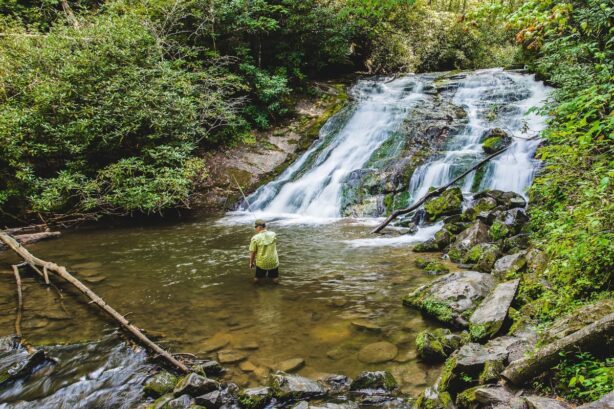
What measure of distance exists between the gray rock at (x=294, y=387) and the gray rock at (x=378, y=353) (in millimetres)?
900

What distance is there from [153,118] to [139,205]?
3.00 m

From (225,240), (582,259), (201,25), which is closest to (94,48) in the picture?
(201,25)

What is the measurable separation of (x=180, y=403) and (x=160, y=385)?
535mm

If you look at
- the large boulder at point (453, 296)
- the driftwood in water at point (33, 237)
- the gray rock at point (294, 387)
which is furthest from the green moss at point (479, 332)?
the driftwood in water at point (33, 237)

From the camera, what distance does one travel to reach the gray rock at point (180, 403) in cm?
401

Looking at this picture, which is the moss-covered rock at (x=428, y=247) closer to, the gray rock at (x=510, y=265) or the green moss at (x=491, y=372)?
the gray rock at (x=510, y=265)

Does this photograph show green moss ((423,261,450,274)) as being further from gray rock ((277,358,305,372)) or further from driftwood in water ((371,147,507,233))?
gray rock ((277,358,305,372))

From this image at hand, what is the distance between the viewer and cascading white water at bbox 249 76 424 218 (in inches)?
569

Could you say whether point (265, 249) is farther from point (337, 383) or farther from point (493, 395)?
point (493, 395)

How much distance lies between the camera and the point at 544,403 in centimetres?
278

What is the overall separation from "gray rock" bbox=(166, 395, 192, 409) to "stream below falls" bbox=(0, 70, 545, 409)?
1.95 feet

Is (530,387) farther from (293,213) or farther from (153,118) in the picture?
(153,118)

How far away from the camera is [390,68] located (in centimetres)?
2506

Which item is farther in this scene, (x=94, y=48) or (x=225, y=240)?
(x=94, y=48)
